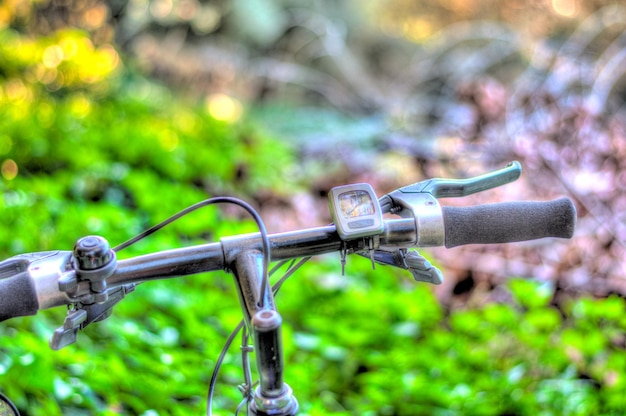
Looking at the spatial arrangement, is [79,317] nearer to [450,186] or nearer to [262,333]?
[262,333]

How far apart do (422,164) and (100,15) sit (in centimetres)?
471

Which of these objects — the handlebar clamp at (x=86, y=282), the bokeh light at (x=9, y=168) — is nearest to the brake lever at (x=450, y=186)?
the handlebar clamp at (x=86, y=282)

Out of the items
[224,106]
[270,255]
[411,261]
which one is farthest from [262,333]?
[224,106]

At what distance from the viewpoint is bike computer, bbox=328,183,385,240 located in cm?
81

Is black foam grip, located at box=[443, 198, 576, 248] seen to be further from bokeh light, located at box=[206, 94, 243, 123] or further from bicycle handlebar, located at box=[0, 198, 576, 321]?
bokeh light, located at box=[206, 94, 243, 123]

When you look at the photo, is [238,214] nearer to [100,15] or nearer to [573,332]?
[573,332]

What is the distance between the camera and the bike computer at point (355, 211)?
815mm

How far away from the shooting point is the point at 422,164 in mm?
3361

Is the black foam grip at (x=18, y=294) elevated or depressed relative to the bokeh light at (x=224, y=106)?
depressed

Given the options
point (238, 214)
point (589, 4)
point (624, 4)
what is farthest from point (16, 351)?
point (589, 4)

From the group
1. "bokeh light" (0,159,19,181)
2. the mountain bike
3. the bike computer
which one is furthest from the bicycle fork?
"bokeh light" (0,159,19,181)

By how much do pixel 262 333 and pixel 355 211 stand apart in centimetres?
23

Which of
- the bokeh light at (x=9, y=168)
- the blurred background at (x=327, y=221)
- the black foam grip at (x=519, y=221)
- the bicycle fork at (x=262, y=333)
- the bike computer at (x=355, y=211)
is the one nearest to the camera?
the bicycle fork at (x=262, y=333)

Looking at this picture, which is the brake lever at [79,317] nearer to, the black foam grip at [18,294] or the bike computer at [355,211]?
the black foam grip at [18,294]
